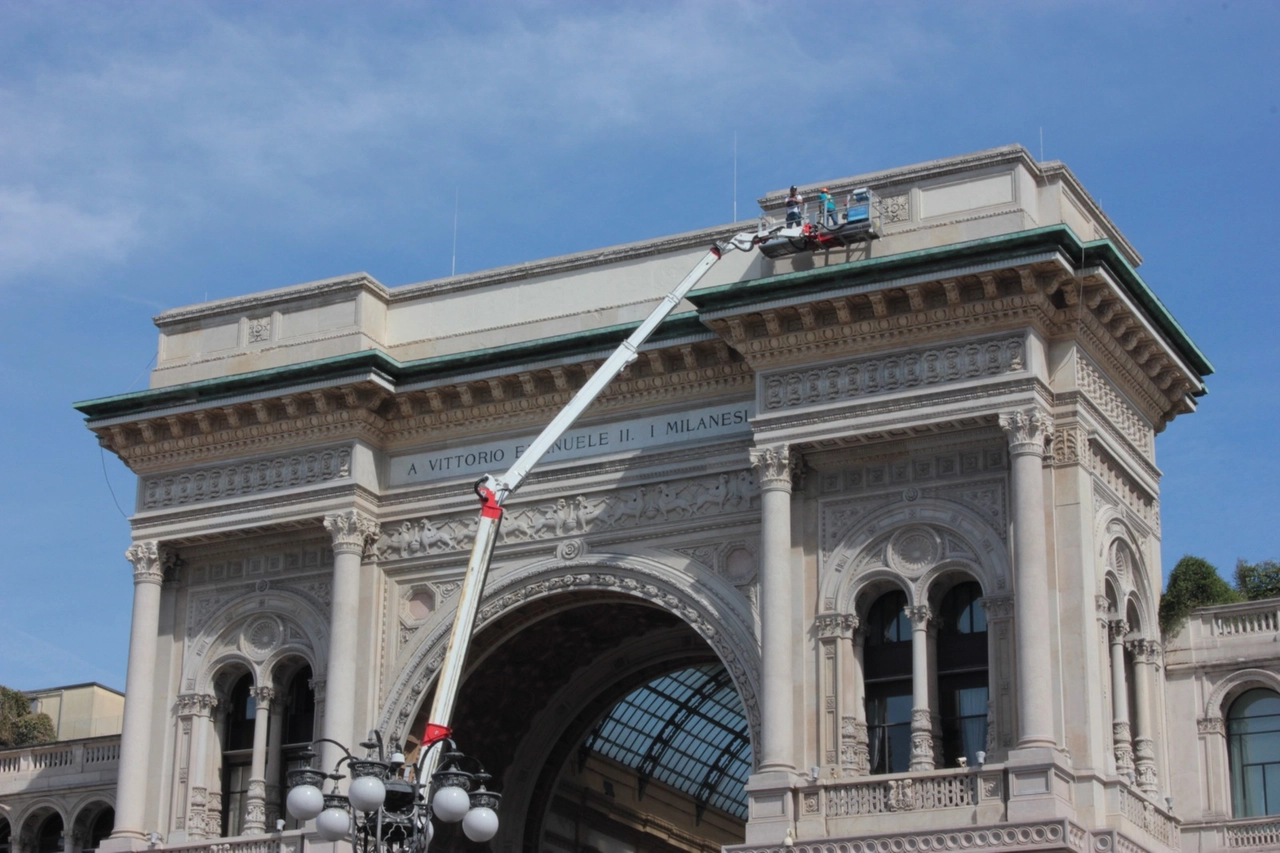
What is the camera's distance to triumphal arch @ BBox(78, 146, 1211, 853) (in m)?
34.7

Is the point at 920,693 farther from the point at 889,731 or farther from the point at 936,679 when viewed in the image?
the point at 889,731

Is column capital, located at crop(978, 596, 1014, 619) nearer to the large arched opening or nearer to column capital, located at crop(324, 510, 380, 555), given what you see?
the large arched opening

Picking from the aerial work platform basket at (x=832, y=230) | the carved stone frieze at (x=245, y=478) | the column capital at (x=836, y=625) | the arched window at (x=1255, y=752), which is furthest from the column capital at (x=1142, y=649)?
the carved stone frieze at (x=245, y=478)

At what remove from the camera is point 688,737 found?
54.6 metres

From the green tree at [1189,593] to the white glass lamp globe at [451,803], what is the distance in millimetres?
17554

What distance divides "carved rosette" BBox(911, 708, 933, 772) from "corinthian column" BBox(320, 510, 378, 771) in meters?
10.2

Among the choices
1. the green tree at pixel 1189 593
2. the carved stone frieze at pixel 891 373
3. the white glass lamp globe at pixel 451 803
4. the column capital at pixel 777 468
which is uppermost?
the carved stone frieze at pixel 891 373

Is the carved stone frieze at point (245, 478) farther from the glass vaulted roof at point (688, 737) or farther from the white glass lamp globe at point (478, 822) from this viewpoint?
the white glass lamp globe at point (478, 822)

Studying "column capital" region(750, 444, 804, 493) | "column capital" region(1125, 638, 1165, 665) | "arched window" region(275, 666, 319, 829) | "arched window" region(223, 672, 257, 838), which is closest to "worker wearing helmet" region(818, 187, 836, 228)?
"column capital" region(750, 444, 804, 493)

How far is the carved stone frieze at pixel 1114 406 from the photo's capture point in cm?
3616

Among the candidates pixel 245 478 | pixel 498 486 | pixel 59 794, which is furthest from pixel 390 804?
pixel 59 794

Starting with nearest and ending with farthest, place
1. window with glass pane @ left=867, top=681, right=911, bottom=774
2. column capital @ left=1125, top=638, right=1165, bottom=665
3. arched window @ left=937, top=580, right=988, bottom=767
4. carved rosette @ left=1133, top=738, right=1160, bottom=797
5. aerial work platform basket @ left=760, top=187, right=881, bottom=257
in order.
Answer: arched window @ left=937, top=580, right=988, bottom=767 < window with glass pane @ left=867, top=681, right=911, bottom=774 < carved rosette @ left=1133, top=738, right=1160, bottom=797 < aerial work platform basket @ left=760, top=187, right=881, bottom=257 < column capital @ left=1125, top=638, right=1165, bottom=665

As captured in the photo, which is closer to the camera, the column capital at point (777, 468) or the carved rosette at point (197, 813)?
the column capital at point (777, 468)

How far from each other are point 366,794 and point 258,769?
16.6m
